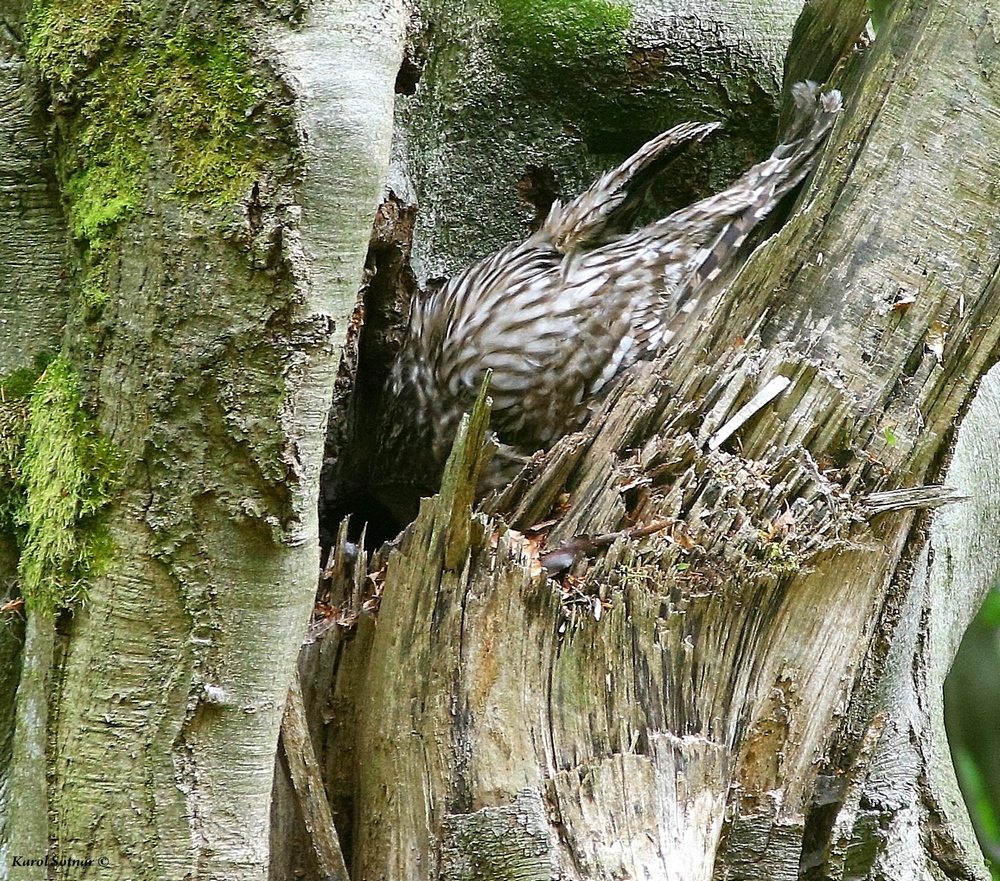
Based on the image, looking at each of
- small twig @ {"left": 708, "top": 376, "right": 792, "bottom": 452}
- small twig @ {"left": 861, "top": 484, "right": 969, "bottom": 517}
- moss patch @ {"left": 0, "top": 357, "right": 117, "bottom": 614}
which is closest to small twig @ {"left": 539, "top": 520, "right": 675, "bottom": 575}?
small twig @ {"left": 708, "top": 376, "right": 792, "bottom": 452}

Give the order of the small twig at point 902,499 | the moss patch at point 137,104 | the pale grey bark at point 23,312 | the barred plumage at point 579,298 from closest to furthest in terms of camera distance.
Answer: the moss patch at point 137,104
the pale grey bark at point 23,312
the small twig at point 902,499
the barred plumage at point 579,298

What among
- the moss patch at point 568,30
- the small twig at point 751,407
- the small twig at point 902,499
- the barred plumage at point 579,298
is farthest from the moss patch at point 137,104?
the moss patch at point 568,30

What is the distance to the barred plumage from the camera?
9.20 ft

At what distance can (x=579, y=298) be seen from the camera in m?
2.93

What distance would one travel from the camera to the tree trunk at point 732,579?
2.05 metres

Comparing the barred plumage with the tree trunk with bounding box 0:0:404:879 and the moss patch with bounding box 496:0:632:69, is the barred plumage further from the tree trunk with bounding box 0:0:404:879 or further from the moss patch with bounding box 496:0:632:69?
the tree trunk with bounding box 0:0:404:879

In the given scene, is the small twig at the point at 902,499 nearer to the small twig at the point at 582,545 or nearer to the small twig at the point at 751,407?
the small twig at the point at 751,407

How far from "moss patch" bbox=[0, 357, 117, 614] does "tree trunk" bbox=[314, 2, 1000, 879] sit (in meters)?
0.61

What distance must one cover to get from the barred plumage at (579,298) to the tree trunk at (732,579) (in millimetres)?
284

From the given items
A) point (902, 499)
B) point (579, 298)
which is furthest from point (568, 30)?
point (902, 499)

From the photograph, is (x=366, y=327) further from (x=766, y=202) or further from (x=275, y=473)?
(x=275, y=473)

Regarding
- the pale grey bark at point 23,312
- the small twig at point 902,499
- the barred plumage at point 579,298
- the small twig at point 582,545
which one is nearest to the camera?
the pale grey bark at point 23,312

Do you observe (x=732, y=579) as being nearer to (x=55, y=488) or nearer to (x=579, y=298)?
(x=579, y=298)

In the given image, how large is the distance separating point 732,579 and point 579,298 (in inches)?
40.2
